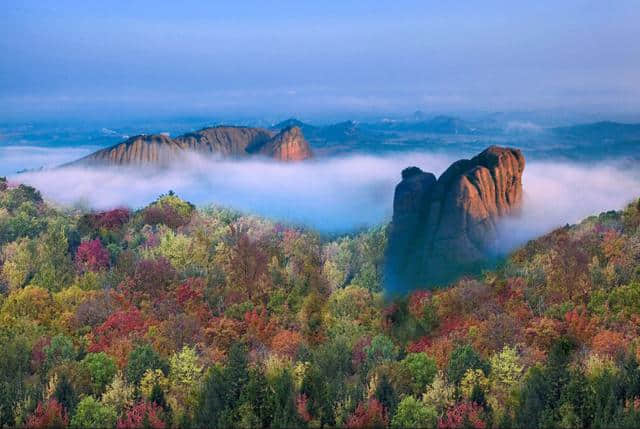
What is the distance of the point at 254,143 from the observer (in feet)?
285

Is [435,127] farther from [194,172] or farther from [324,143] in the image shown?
[194,172]

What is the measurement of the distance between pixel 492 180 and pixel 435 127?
126 feet

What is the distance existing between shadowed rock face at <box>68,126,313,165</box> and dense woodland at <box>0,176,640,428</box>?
2458cm

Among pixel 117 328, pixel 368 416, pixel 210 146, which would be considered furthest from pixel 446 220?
pixel 210 146

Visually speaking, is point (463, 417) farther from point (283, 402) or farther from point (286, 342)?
point (286, 342)

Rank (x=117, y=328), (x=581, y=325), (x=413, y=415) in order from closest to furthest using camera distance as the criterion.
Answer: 1. (x=413, y=415)
2. (x=581, y=325)
3. (x=117, y=328)

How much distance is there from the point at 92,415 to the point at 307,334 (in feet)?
41.4

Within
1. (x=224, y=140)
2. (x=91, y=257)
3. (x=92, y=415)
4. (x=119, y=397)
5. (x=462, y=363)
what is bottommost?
(x=92, y=415)

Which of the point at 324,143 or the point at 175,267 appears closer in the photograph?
the point at 175,267

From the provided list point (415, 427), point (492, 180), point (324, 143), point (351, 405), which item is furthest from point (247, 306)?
point (324, 143)

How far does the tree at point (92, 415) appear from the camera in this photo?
2836 centimetres

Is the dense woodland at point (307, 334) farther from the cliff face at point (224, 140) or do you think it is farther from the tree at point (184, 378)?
the cliff face at point (224, 140)

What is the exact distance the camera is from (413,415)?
28.9m

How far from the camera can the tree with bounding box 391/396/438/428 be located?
1124 inches
